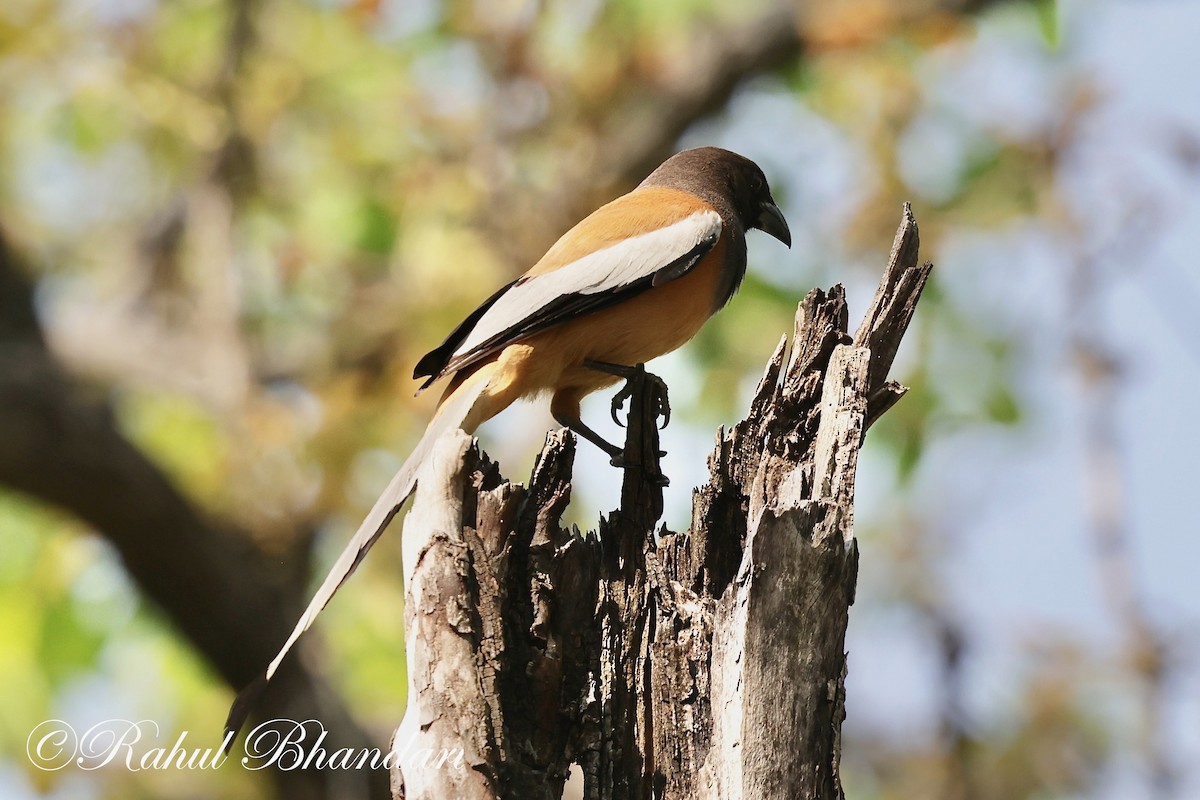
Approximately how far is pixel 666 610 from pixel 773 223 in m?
3.37

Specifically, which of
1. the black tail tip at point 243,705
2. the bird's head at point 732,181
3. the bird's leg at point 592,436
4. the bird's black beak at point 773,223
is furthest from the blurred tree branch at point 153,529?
the bird's black beak at point 773,223

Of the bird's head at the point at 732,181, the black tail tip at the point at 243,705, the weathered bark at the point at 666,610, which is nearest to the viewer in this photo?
the weathered bark at the point at 666,610

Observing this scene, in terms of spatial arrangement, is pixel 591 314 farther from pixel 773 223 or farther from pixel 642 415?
pixel 773 223

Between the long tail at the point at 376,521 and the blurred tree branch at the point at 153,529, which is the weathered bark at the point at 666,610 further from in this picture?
the blurred tree branch at the point at 153,529

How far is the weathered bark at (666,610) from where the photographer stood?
122 inches

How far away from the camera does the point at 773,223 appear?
20.7ft

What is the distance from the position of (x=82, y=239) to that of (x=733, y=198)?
709 cm

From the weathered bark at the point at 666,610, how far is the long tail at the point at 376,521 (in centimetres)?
52

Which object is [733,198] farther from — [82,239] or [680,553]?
[82,239]

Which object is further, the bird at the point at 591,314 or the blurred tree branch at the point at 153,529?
the blurred tree branch at the point at 153,529

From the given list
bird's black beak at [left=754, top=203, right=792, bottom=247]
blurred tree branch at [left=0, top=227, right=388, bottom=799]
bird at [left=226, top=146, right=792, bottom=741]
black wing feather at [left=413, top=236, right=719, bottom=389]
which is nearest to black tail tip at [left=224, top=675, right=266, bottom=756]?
bird at [left=226, top=146, right=792, bottom=741]

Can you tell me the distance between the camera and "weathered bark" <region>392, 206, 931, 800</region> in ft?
10.2

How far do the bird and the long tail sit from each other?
0.04 ft

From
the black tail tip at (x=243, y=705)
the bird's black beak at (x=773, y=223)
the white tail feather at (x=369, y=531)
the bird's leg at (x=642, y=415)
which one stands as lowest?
the black tail tip at (x=243, y=705)
